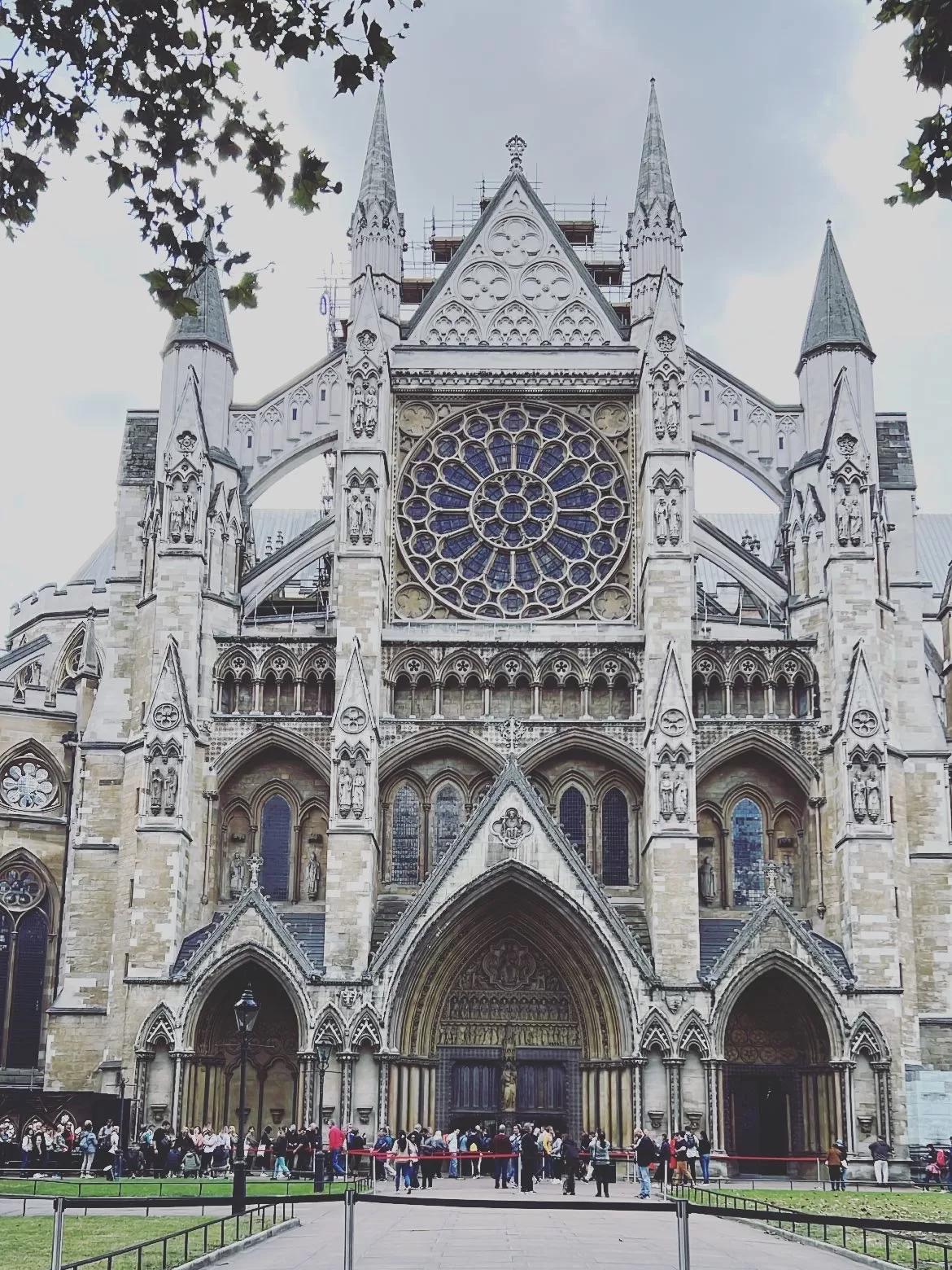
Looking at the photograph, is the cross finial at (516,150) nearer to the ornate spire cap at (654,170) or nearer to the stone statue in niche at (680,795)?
the ornate spire cap at (654,170)

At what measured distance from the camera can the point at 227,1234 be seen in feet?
63.8

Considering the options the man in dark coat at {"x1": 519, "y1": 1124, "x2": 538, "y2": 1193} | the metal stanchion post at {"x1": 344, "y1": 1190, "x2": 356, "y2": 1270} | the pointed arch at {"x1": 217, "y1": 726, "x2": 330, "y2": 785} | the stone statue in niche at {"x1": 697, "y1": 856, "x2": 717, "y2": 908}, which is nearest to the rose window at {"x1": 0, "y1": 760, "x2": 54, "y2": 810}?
the pointed arch at {"x1": 217, "y1": 726, "x2": 330, "y2": 785}

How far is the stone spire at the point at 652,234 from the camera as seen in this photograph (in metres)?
41.9

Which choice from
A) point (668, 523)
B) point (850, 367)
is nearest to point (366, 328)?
point (668, 523)

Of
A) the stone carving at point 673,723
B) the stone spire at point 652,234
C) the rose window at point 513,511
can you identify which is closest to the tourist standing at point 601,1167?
the stone carving at point 673,723

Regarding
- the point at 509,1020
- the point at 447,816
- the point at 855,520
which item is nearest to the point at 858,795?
the point at 855,520

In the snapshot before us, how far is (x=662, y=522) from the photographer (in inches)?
1529

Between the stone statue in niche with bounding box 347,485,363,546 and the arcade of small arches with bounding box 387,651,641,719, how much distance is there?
302cm

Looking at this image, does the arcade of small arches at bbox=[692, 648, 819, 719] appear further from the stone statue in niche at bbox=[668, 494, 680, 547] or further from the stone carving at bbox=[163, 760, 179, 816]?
the stone carving at bbox=[163, 760, 179, 816]

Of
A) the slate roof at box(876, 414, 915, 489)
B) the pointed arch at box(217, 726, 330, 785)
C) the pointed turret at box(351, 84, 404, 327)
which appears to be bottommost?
the pointed arch at box(217, 726, 330, 785)

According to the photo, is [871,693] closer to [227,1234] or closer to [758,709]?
[758,709]

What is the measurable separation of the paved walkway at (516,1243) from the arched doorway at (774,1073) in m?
11.7

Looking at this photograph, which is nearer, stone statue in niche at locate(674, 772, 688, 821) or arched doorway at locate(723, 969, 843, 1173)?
arched doorway at locate(723, 969, 843, 1173)

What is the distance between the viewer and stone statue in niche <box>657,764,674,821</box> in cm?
3666
